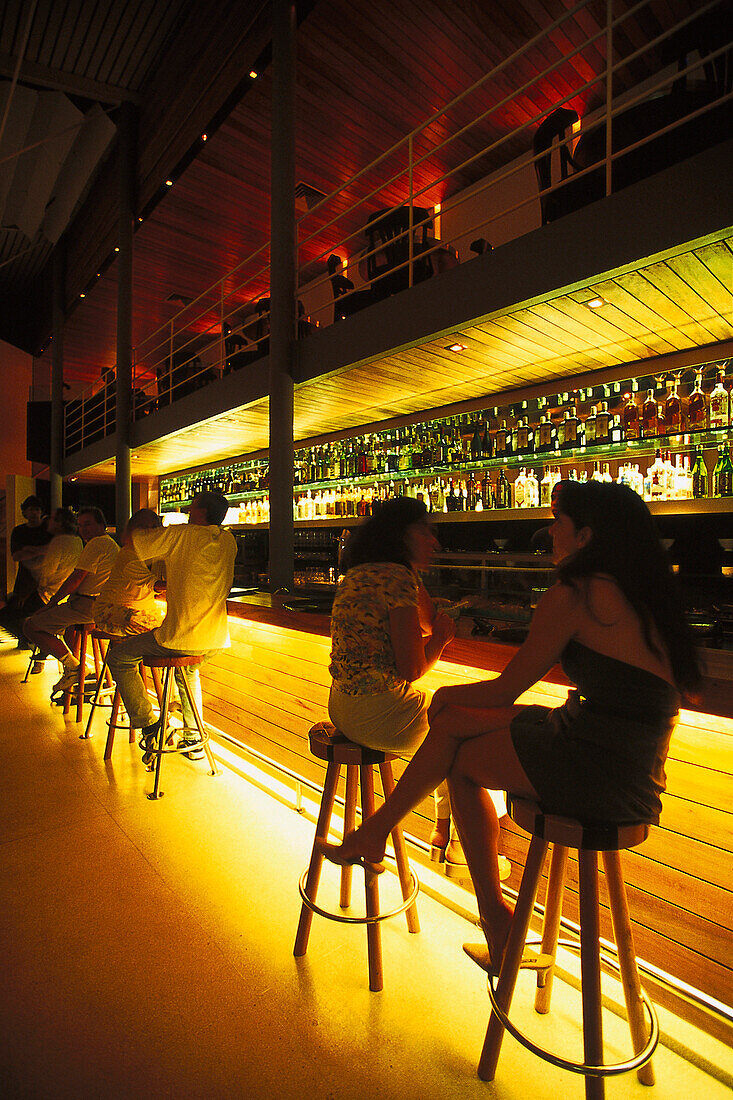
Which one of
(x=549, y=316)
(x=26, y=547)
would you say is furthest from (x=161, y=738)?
(x=26, y=547)

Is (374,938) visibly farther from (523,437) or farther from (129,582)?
(523,437)

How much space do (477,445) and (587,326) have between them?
1.97 metres

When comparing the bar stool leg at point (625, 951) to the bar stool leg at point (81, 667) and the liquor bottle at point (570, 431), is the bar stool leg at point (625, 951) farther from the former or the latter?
the bar stool leg at point (81, 667)

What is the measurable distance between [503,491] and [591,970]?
464cm

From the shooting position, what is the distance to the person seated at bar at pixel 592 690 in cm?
137

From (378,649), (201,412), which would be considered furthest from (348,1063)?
(201,412)

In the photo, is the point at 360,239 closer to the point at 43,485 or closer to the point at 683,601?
the point at 683,601

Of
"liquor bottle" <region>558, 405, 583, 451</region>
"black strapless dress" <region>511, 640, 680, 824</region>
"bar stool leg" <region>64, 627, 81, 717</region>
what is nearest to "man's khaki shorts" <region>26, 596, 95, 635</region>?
"bar stool leg" <region>64, 627, 81, 717</region>

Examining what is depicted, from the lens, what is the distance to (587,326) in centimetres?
386

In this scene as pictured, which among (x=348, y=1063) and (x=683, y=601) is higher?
(x=683, y=601)

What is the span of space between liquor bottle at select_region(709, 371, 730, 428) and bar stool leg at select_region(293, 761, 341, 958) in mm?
3743

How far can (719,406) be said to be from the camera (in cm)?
420

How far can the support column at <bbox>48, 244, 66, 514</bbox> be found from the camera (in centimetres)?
1152

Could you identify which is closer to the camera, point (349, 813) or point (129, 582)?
point (349, 813)
